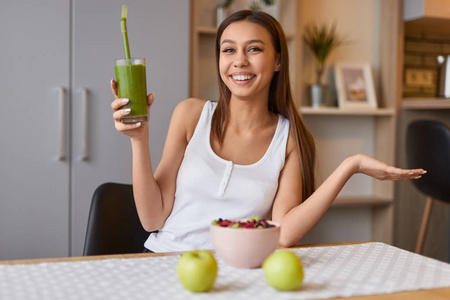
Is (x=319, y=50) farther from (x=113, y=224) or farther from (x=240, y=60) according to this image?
(x=113, y=224)

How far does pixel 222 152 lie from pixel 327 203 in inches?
16.3

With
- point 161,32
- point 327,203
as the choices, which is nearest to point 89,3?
point 161,32

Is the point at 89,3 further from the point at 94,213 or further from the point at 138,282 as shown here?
the point at 138,282

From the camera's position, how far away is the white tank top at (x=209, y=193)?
5.19ft

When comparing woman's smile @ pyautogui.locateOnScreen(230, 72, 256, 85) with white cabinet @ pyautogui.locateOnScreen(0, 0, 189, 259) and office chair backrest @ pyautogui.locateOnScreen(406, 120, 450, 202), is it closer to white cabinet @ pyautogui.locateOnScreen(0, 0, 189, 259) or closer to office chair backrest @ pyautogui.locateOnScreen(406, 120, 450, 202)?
white cabinet @ pyautogui.locateOnScreen(0, 0, 189, 259)

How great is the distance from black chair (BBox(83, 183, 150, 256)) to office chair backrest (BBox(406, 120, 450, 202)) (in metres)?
1.68

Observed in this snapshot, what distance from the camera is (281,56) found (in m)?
1.77

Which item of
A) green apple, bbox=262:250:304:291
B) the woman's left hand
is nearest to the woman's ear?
the woman's left hand

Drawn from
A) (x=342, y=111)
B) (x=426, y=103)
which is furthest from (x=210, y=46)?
(x=426, y=103)

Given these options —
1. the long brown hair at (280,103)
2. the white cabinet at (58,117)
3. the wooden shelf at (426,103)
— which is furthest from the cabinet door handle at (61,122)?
the wooden shelf at (426,103)

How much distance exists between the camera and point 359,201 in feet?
11.2

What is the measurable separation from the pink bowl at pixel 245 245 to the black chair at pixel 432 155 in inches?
76.3

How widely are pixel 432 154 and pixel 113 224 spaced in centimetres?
181

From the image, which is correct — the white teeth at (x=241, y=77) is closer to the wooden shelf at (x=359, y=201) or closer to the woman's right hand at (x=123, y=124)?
the woman's right hand at (x=123, y=124)
